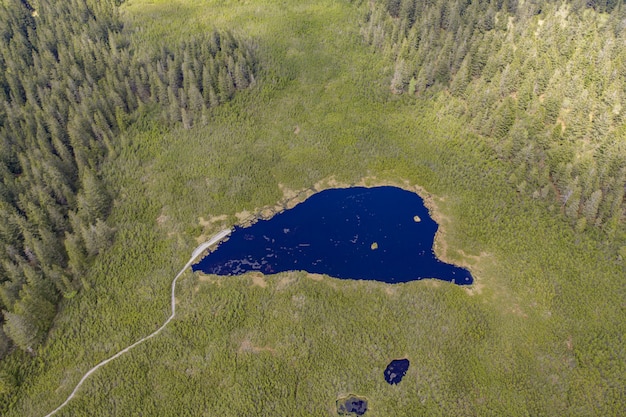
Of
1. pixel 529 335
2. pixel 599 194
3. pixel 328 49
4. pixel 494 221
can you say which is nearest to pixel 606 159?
pixel 599 194

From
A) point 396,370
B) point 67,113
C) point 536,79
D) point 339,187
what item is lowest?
point 396,370

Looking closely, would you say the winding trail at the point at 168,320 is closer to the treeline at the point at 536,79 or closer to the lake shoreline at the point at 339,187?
the lake shoreline at the point at 339,187

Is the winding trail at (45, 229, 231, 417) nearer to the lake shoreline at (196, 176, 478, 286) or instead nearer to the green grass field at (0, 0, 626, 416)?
the green grass field at (0, 0, 626, 416)

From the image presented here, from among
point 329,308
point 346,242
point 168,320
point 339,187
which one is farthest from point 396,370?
point 339,187

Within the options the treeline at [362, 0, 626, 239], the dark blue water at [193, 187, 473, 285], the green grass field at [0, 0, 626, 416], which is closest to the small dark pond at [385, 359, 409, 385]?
the green grass field at [0, 0, 626, 416]

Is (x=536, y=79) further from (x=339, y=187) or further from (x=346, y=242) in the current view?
(x=346, y=242)

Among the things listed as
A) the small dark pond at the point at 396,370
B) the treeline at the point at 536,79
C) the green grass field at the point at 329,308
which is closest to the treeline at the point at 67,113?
the green grass field at the point at 329,308
